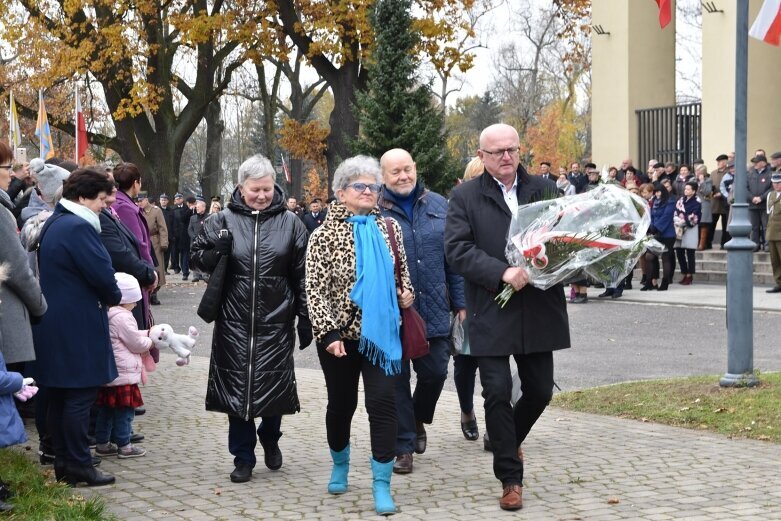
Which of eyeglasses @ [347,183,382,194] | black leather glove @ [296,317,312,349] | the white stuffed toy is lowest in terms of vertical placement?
the white stuffed toy

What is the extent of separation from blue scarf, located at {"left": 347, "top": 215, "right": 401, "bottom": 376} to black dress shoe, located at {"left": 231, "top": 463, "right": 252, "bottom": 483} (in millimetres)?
1177

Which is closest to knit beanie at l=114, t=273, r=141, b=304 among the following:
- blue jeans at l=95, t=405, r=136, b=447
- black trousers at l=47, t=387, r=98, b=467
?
blue jeans at l=95, t=405, r=136, b=447

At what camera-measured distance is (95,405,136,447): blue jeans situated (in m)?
7.54

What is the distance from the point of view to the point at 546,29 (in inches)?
2388

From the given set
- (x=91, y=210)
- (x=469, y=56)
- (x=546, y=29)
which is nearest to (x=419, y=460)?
(x=91, y=210)

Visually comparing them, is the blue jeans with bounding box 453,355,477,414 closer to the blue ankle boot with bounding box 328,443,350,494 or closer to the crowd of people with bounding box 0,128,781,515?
the crowd of people with bounding box 0,128,781,515

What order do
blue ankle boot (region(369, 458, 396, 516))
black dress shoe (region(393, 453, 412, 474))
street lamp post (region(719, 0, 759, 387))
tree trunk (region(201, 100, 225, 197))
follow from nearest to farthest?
blue ankle boot (region(369, 458, 396, 516))
black dress shoe (region(393, 453, 412, 474))
street lamp post (region(719, 0, 759, 387))
tree trunk (region(201, 100, 225, 197))

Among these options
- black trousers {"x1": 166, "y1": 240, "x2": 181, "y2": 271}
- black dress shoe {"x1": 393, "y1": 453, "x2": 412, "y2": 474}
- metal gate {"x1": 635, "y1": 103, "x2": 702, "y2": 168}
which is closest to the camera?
black dress shoe {"x1": 393, "y1": 453, "x2": 412, "y2": 474}

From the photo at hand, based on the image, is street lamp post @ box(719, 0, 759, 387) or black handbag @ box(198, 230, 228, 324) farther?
street lamp post @ box(719, 0, 759, 387)

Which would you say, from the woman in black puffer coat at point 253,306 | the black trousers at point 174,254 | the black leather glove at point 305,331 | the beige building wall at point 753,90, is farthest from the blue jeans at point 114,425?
the black trousers at point 174,254

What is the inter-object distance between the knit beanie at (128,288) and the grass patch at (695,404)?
3617mm

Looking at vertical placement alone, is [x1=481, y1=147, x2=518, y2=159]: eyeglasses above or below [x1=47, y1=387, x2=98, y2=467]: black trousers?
above

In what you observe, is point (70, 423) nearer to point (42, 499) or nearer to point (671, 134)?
point (42, 499)

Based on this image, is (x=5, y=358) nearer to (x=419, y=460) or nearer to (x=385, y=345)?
(x=385, y=345)
